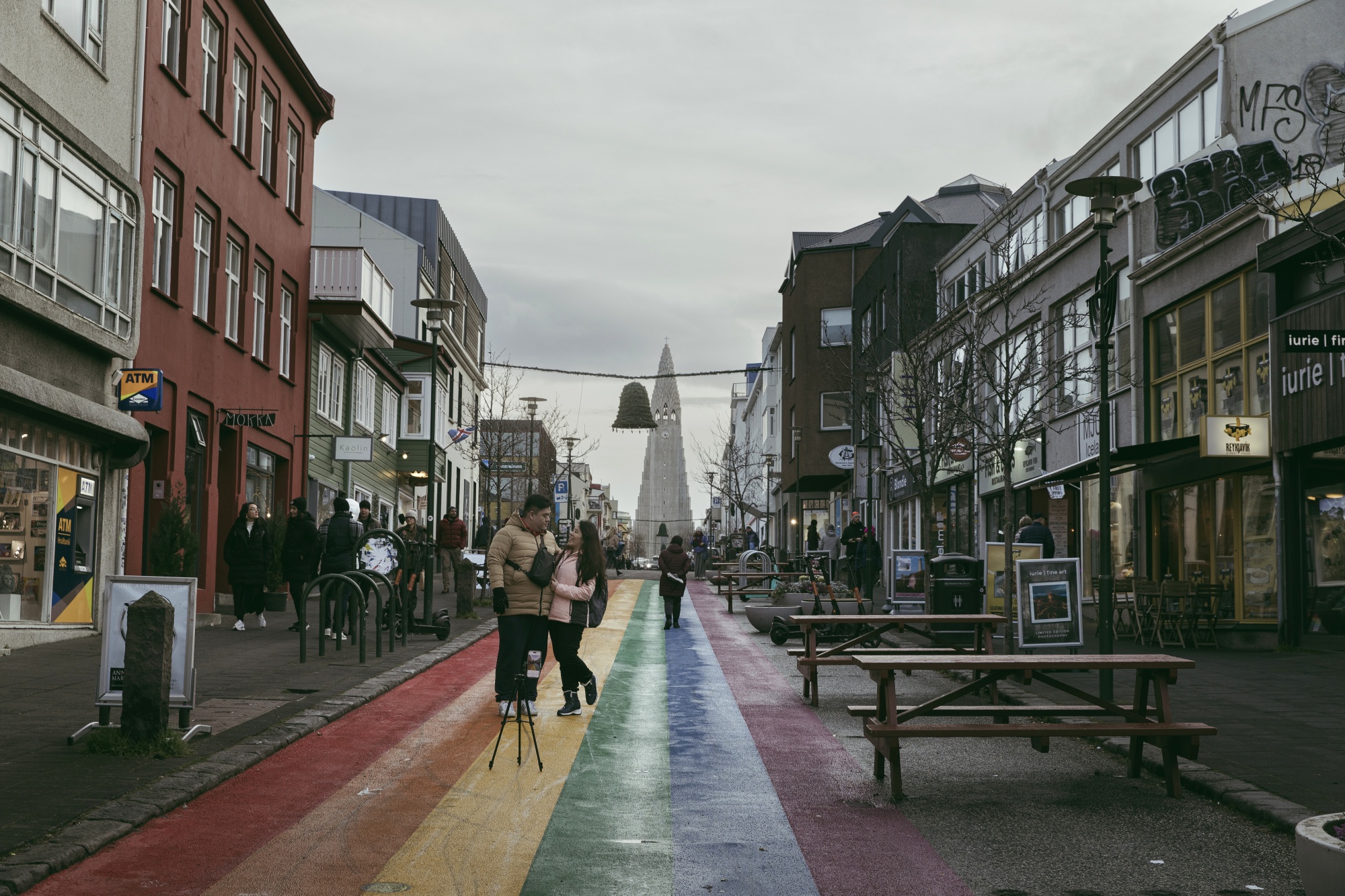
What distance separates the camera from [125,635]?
905 centimetres

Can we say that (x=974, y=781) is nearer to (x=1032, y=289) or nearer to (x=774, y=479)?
(x=1032, y=289)

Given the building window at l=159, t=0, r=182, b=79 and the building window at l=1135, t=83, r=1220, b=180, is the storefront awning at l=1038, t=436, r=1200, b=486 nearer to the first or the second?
the building window at l=1135, t=83, r=1220, b=180

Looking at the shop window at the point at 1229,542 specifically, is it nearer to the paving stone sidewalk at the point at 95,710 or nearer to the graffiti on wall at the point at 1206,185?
the graffiti on wall at the point at 1206,185

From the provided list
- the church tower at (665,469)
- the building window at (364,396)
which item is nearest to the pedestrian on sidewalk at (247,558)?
the building window at (364,396)

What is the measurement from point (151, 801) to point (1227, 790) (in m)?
6.00

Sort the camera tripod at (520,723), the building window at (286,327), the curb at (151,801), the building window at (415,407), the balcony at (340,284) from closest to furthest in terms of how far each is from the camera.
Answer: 1. the curb at (151,801)
2. the camera tripod at (520,723)
3. the building window at (286,327)
4. the balcony at (340,284)
5. the building window at (415,407)

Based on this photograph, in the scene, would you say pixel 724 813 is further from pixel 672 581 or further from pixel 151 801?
pixel 672 581

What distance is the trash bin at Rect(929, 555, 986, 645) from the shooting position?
731 inches

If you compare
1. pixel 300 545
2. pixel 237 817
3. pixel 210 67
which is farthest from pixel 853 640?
pixel 210 67

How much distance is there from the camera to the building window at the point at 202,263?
73.6 ft

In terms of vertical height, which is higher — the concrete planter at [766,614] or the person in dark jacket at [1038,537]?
the person in dark jacket at [1038,537]

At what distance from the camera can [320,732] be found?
10.2 metres

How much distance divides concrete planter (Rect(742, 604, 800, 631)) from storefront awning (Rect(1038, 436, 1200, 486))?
471 cm

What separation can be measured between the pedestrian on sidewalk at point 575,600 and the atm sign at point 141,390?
8.46 meters
